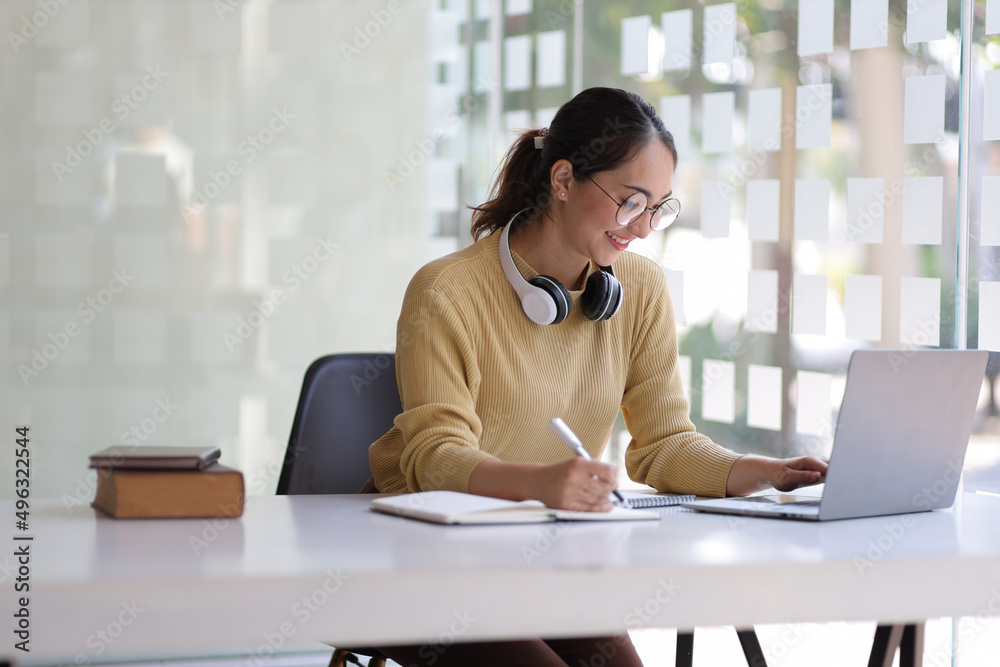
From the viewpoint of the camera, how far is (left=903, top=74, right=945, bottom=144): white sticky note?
210cm

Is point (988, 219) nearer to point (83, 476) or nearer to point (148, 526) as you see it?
point (148, 526)

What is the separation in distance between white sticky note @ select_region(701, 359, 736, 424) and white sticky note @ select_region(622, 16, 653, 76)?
882mm

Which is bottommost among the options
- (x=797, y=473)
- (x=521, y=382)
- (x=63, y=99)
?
(x=797, y=473)

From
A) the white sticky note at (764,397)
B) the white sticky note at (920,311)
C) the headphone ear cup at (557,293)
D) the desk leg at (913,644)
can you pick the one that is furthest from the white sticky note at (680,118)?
the desk leg at (913,644)

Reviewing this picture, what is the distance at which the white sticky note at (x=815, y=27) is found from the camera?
2.32m

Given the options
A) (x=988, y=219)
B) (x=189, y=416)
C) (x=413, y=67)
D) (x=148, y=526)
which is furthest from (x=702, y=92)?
(x=148, y=526)

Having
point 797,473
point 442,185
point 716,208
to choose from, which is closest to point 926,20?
point 716,208

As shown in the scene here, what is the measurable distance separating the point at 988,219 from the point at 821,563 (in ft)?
4.11

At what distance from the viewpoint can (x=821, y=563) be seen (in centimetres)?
105

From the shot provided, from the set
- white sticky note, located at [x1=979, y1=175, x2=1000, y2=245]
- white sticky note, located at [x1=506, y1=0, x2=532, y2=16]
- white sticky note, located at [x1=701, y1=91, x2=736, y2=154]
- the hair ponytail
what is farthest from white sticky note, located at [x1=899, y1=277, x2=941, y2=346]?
white sticky note, located at [x1=506, y1=0, x2=532, y2=16]

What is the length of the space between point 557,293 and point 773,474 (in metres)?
0.46

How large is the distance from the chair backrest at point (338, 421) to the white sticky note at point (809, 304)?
997 mm

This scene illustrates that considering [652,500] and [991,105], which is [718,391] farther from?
[652,500]

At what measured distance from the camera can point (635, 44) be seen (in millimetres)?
2895
